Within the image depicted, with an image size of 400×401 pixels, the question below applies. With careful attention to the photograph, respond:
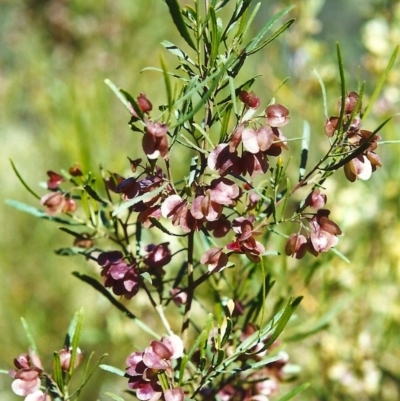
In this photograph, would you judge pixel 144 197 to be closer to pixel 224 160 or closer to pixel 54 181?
pixel 224 160

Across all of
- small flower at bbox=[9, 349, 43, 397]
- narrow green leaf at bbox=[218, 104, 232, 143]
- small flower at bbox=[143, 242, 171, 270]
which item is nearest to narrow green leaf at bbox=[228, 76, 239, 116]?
narrow green leaf at bbox=[218, 104, 232, 143]

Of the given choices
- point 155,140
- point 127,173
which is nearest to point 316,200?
point 155,140

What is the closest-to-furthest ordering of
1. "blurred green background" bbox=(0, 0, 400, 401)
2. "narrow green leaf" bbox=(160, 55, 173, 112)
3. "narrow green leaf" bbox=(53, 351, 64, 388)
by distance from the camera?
"narrow green leaf" bbox=(160, 55, 173, 112) → "narrow green leaf" bbox=(53, 351, 64, 388) → "blurred green background" bbox=(0, 0, 400, 401)

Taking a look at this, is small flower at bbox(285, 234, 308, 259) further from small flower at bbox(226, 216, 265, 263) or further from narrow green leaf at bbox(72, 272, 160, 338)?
narrow green leaf at bbox(72, 272, 160, 338)

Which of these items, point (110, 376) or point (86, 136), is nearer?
point (86, 136)

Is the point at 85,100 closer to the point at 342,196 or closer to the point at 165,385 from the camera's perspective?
the point at 342,196

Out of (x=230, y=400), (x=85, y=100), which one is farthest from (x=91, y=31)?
(x=230, y=400)

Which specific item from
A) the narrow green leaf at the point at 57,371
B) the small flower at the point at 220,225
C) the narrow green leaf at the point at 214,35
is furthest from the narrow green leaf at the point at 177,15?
the narrow green leaf at the point at 57,371

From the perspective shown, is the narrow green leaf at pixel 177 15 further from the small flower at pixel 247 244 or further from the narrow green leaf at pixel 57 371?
the narrow green leaf at pixel 57 371
